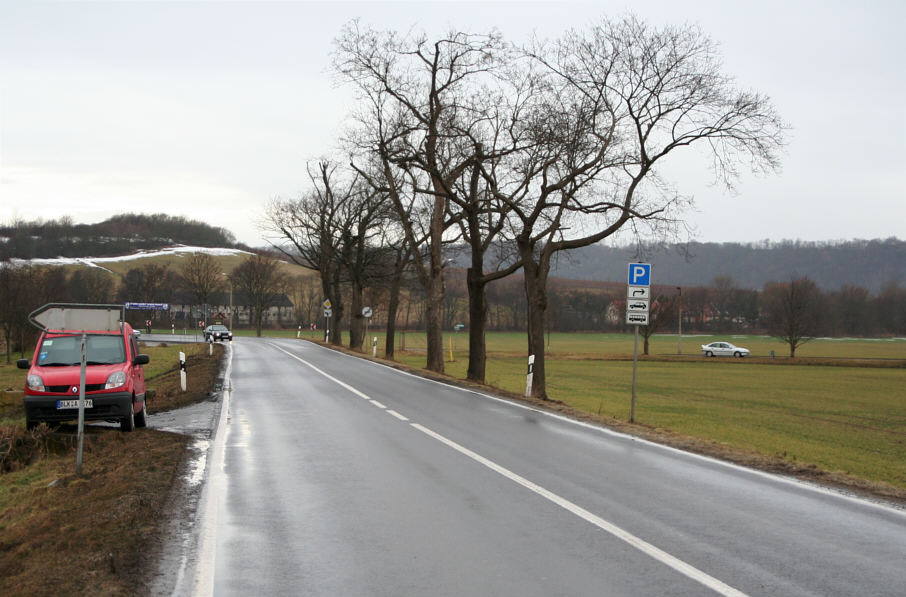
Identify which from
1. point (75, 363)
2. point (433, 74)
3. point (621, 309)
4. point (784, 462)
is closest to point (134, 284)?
point (621, 309)

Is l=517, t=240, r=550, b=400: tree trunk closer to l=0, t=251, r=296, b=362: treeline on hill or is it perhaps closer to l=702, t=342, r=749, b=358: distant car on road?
l=0, t=251, r=296, b=362: treeline on hill

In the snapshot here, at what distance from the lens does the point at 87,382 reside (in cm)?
1252

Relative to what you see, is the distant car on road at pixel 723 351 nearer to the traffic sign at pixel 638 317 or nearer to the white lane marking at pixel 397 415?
the traffic sign at pixel 638 317

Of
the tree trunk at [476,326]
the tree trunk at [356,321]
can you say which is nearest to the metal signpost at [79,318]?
the tree trunk at [476,326]

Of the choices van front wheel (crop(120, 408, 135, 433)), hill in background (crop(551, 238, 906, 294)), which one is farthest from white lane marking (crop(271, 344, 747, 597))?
hill in background (crop(551, 238, 906, 294))

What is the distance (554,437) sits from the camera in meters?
12.0

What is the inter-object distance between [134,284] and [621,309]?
276 feet

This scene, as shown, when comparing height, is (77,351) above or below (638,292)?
below

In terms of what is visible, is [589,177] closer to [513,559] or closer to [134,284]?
[513,559]

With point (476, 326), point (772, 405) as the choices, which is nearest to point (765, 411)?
point (772, 405)

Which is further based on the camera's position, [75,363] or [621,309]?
[621,309]

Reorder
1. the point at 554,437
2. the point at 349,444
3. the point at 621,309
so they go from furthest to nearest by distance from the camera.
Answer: the point at 621,309, the point at 554,437, the point at 349,444

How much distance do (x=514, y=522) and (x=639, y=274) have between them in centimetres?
1070

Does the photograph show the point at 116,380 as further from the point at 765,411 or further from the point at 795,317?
the point at 795,317
